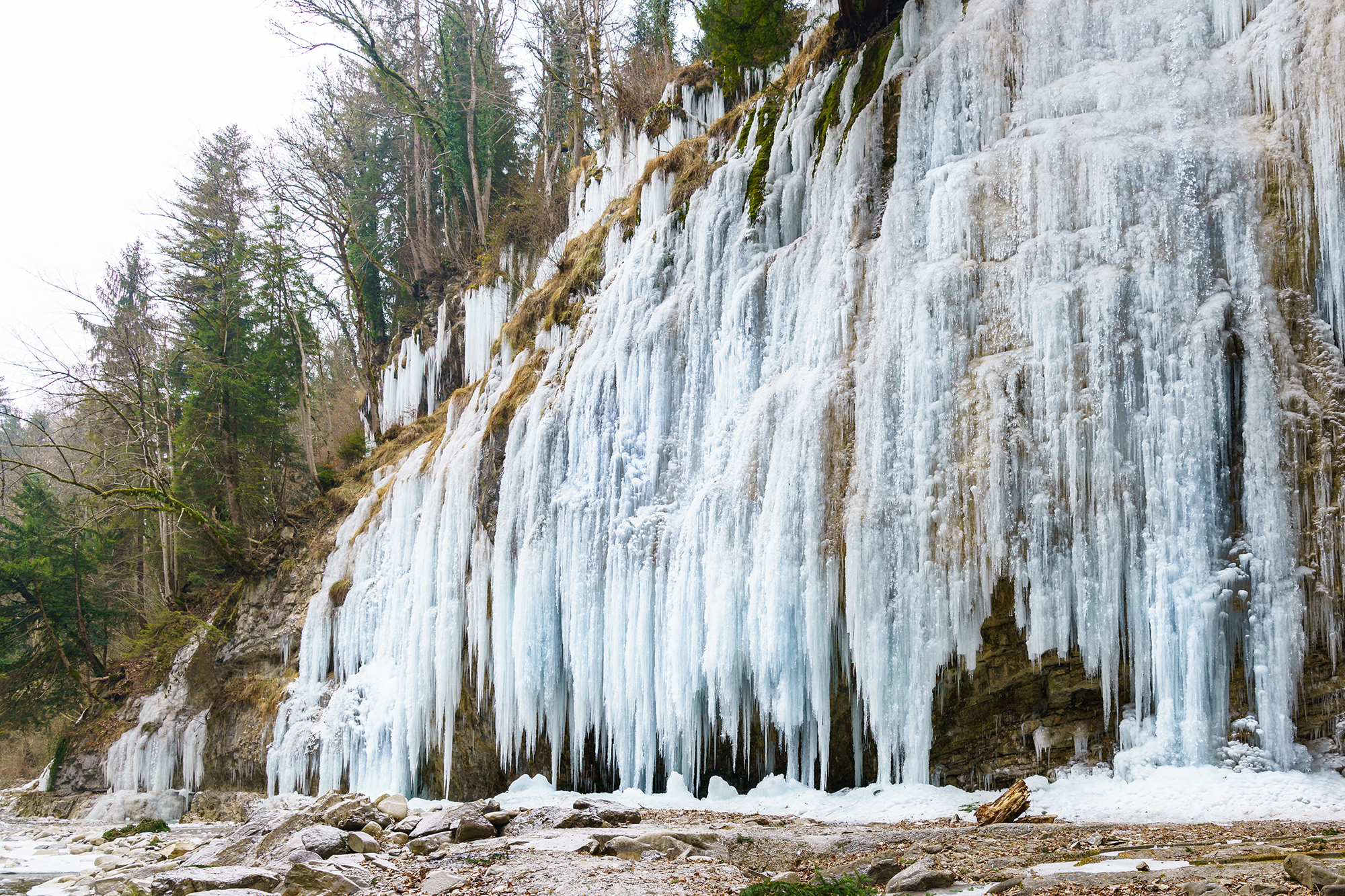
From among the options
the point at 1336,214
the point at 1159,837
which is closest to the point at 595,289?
the point at 1336,214

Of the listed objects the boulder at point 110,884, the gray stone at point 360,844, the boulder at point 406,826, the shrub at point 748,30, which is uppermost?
the shrub at point 748,30

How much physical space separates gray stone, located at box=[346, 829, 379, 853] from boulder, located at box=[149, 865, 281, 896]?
3.22 feet

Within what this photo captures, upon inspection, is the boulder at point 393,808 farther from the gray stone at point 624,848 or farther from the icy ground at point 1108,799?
the gray stone at point 624,848

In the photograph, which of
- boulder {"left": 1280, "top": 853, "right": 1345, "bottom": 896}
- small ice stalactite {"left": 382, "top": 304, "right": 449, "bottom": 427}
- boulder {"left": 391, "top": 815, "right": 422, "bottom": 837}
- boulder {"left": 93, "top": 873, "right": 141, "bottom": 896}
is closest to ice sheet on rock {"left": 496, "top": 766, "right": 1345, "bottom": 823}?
boulder {"left": 1280, "top": 853, "right": 1345, "bottom": 896}

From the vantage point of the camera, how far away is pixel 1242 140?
316 inches

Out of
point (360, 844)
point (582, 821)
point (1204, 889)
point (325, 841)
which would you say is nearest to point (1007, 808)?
point (1204, 889)

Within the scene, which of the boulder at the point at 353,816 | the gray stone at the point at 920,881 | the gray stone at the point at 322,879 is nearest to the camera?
the gray stone at the point at 920,881

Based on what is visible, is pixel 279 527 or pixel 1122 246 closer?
pixel 1122 246

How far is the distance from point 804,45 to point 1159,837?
12.5 m

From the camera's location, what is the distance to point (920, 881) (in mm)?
4945

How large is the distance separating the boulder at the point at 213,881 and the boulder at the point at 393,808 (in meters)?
3.35

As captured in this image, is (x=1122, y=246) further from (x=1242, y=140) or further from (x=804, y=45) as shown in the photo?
(x=804, y=45)

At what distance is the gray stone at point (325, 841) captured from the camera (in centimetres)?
781

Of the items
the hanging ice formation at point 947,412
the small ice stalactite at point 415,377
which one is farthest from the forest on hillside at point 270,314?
the hanging ice formation at point 947,412
